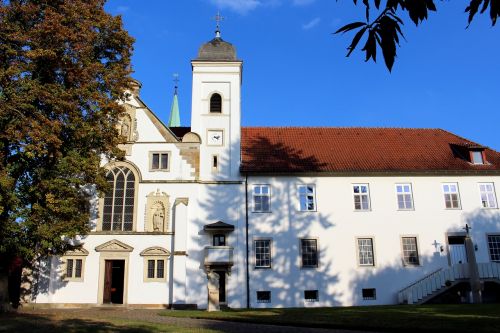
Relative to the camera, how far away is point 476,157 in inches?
1159

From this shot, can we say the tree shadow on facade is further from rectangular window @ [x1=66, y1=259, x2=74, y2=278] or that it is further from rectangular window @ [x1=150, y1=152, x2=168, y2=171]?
rectangular window @ [x1=66, y1=259, x2=74, y2=278]

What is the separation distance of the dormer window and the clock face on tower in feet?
51.3

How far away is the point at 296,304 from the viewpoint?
26.2m

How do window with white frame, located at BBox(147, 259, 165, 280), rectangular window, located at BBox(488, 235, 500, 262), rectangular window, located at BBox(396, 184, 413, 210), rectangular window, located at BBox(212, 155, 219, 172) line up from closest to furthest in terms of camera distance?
window with white frame, located at BBox(147, 259, 165, 280) → rectangular window, located at BBox(488, 235, 500, 262) → rectangular window, located at BBox(396, 184, 413, 210) → rectangular window, located at BBox(212, 155, 219, 172)

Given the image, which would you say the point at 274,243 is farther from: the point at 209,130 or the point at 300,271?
the point at 209,130

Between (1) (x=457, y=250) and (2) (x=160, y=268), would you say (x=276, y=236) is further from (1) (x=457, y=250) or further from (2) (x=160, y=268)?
(1) (x=457, y=250)

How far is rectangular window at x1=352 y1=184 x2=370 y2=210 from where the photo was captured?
1107 inches

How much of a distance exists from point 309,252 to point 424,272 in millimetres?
6645

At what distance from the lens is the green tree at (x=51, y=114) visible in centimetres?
1872

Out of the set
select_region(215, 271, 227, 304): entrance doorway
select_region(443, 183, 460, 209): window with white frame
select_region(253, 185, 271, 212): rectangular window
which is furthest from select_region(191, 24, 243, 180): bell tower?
select_region(443, 183, 460, 209): window with white frame

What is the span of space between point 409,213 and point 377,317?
44.4ft

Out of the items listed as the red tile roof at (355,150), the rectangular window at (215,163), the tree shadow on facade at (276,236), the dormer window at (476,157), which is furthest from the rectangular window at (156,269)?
the dormer window at (476,157)

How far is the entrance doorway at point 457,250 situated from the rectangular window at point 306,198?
827cm

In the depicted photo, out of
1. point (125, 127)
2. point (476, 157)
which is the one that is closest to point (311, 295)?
point (476, 157)
